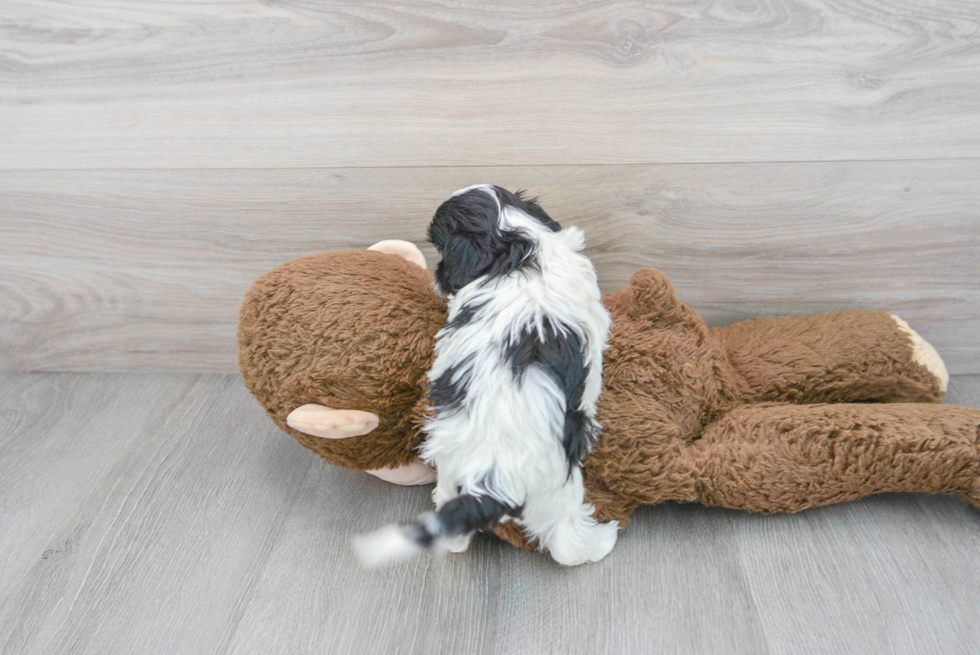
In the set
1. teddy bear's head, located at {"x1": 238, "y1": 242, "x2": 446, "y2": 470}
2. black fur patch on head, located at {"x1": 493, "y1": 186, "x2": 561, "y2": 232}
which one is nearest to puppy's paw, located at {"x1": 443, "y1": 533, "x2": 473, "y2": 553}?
teddy bear's head, located at {"x1": 238, "y1": 242, "x2": 446, "y2": 470}

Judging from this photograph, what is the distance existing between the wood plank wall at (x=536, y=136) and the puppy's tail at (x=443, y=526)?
43 cm

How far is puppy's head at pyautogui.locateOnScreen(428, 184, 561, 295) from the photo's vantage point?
644 millimetres

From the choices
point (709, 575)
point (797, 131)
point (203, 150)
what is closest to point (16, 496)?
point (203, 150)

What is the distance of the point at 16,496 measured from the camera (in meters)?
0.85

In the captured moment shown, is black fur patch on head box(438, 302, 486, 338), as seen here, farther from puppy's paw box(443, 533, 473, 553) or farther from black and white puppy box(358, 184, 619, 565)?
puppy's paw box(443, 533, 473, 553)

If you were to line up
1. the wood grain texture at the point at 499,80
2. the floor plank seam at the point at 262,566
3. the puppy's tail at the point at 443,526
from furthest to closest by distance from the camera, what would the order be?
1. the wood grain texture at the point at 499,80
2. the floor plank seam at the point at 262,566
3. the puppy's tail at the point at 443,526

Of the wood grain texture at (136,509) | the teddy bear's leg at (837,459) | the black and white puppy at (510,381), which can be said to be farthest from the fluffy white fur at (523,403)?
the wood grain texture at (136,509)

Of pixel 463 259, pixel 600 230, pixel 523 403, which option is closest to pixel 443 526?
pixel 523 403

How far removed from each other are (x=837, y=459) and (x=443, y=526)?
16.8 inches

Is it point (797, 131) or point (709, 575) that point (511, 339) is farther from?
point (797, 131)

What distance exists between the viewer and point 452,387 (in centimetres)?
63

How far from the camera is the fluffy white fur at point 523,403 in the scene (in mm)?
597

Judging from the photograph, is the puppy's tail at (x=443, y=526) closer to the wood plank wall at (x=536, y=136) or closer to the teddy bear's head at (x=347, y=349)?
the teddy bear's head at (x=347, y=349)

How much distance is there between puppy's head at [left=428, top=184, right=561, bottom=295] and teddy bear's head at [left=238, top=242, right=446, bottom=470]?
0.07m
